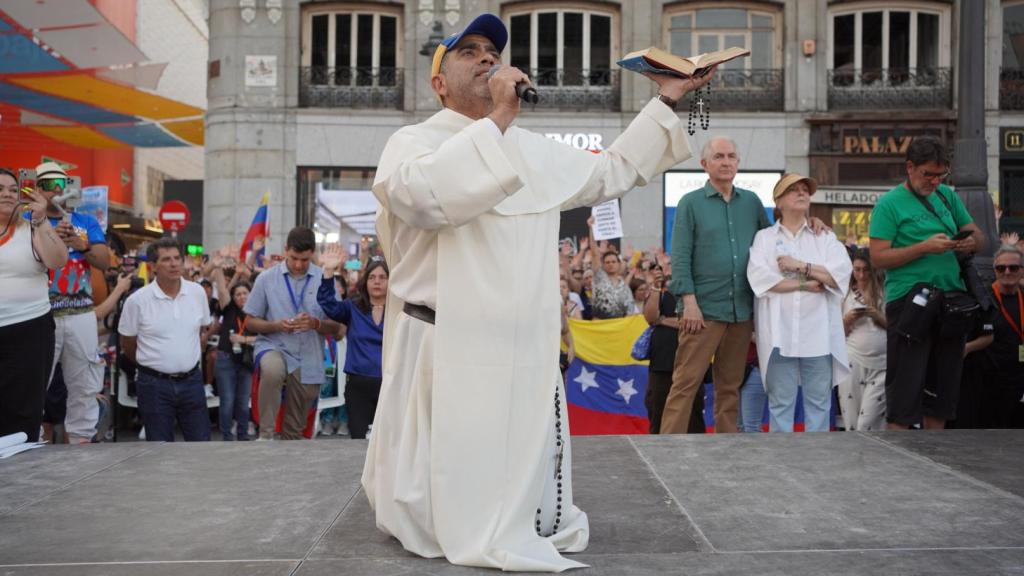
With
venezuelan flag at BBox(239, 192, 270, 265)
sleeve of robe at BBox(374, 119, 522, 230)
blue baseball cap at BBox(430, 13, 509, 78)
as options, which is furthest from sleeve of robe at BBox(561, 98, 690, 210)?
venezuelan flag at BBox(239, 192, 270, 265)

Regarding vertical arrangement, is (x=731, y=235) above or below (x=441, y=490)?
above

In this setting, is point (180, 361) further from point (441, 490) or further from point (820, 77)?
point (820, 77)

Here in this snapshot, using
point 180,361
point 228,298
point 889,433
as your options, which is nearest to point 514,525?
point 889,433

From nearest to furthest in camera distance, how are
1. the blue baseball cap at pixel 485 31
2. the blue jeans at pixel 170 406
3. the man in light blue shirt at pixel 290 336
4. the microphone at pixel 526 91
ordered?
the microphone at pixel 526 91 → the blue baseball cap at pixel 485 31 → the blue jeans at pixel 170 406 → the man in light blue shirt at pixel 290 336

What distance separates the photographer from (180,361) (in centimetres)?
818

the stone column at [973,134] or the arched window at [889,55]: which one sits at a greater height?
the arched window at [889,55]

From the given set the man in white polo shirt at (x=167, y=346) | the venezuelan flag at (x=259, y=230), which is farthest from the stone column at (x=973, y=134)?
the venezuelan flag at (x=259, y=230)

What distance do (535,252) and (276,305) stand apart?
16.5ft

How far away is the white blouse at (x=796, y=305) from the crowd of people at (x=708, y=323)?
0.01 metres

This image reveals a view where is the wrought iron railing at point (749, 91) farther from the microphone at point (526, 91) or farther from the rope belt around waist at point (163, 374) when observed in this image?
the microphone at point (526, 91)

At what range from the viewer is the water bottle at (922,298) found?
654 cm

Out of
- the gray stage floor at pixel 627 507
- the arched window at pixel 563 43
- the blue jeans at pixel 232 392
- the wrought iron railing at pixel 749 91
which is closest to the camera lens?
the gray stage floor at pixel 627 507

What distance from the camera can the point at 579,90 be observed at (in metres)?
23.2

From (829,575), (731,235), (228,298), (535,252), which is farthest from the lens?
(228,298)
